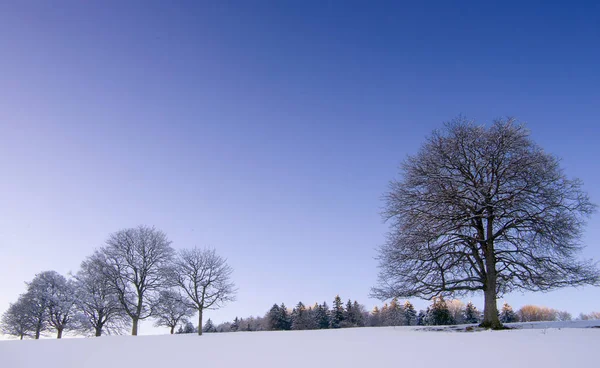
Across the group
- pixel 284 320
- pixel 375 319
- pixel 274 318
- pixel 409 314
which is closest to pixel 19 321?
pixel 274 318

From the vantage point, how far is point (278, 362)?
18.0ft

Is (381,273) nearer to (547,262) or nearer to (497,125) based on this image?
(547,262)

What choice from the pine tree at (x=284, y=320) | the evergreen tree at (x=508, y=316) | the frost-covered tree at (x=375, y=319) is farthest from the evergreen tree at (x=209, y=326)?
the evergreen tree at (x=508, y=316)

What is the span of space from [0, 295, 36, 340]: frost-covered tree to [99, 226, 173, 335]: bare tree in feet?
58.4

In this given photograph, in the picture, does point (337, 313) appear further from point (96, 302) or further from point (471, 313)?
point (96, 302)

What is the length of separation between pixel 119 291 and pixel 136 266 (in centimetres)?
276

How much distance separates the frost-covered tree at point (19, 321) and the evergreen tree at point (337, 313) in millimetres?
51421

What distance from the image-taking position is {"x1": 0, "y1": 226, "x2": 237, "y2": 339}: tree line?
93.1 feet

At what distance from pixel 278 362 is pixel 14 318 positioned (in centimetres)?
5269

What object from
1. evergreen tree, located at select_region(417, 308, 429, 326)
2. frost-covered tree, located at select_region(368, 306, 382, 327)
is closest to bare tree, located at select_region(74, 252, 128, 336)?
evergreen tree, located at select_region(417, 308, 429, 326)

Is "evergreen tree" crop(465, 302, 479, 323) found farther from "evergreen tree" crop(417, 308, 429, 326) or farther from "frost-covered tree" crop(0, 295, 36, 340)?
"frost-covered tree" crop(0, 295, 36, 340)

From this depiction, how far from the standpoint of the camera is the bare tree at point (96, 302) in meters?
33.5

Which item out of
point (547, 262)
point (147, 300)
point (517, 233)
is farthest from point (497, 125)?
point (147, 300)

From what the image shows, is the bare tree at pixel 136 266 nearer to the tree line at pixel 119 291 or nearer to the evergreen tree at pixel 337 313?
the tree line at pixel 119 291
